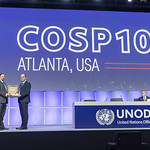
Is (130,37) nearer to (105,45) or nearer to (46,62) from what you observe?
(105,45)

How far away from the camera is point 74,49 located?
1216cm

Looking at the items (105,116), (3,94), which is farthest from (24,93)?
(105,116)

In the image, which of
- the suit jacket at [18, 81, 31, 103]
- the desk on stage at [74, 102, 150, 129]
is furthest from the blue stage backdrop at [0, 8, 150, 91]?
the desk on stage at [74, 102, 150, 129]

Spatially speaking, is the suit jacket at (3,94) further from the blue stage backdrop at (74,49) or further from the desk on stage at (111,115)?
the blue stage backdrop at (74,49)

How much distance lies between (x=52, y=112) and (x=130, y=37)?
16.8ft

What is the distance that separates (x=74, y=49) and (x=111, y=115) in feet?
17.5

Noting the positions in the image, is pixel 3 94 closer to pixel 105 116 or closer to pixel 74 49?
pixel 105 116

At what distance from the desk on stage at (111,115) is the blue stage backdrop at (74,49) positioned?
4.54m

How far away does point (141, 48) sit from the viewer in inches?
496

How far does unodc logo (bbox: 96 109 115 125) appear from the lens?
24.4 ft

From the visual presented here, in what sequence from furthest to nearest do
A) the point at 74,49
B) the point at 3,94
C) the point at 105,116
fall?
the point at 74,49 < the point at 3,94 < the point at 105,116

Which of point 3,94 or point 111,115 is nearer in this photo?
point 111,115
